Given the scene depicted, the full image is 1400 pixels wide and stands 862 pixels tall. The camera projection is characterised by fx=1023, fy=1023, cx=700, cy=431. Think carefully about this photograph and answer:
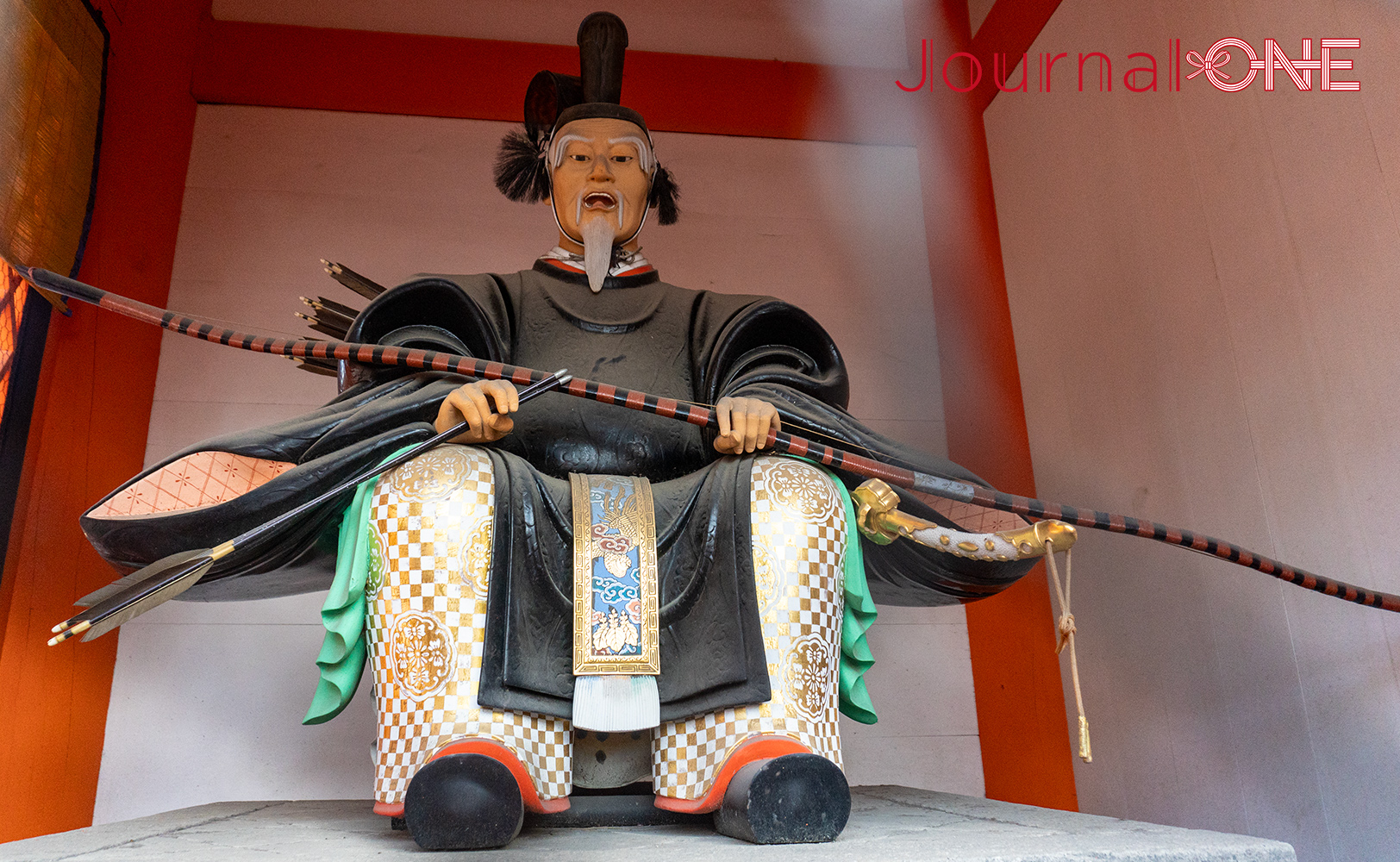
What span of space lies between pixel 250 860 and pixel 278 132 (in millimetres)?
2591

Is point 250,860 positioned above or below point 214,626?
below

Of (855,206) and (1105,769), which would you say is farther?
(855,206)

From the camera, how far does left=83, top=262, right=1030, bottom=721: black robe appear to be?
1673 millimetres

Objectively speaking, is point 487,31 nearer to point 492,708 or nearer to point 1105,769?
point 492,708

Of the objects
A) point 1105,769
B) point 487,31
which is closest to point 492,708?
point 1105,769

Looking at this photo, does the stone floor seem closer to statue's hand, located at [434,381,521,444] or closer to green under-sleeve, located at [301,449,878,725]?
green under-sleeve, located at [301,449,878,725]

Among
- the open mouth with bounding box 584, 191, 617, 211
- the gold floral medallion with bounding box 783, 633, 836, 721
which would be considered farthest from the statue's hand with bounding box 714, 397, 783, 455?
the open mouth with bounding box 584, 191, 617, 211

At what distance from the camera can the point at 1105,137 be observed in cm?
277

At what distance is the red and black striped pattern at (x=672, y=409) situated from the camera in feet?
5.95

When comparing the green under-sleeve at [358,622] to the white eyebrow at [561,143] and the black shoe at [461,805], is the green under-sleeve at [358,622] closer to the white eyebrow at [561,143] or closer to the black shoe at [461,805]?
the black shoe at [461,805]

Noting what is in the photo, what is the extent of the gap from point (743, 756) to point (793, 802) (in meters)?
0.13

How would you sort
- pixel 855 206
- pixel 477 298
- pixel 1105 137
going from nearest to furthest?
1. pixel 477 298
2. pixel 1105 137
3. pixel 855 206

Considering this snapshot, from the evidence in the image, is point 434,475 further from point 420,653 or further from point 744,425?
point 744,425

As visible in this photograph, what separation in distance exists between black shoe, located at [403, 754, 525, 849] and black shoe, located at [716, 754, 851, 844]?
0.32m
